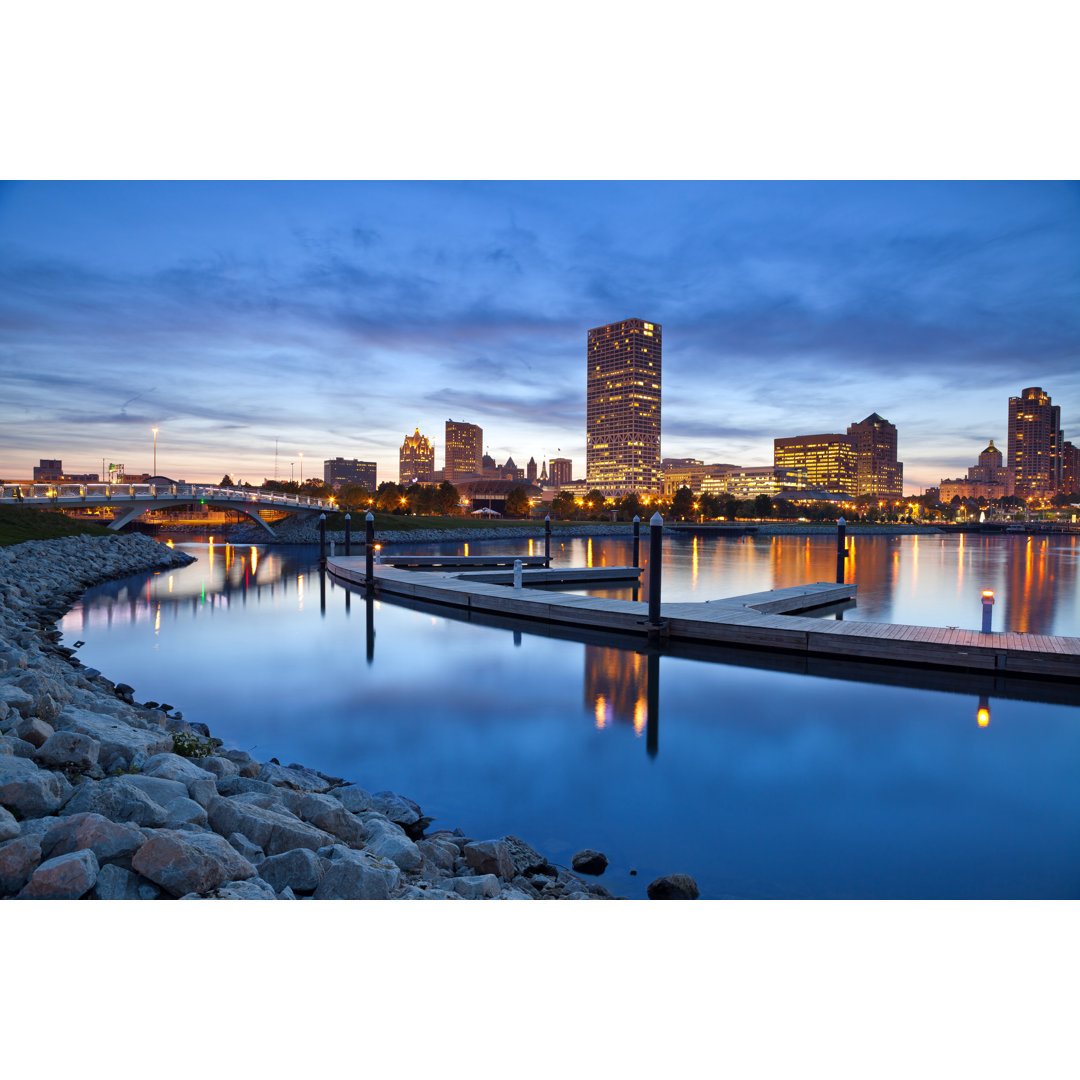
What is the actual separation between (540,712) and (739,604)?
25.0 feet

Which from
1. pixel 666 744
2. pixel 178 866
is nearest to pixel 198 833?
pixel 178 866

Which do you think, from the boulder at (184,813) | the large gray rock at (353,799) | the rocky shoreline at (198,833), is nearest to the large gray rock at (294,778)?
the rocky shoreline at (198,833)

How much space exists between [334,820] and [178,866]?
1.44 metres

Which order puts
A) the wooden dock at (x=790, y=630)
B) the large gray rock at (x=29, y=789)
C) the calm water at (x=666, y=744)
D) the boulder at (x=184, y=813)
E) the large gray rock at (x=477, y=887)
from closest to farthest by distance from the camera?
the large gray rock at (x=29, y=789) → the large gray rock at (x=477, y=887) → the boulder at (x=184, y=813) → the calm water at (x=666, y=744) → the wooden dock at (x=790, y=630)

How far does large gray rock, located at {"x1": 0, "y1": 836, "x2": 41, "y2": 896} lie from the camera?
12.1ft

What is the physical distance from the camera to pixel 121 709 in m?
7.96

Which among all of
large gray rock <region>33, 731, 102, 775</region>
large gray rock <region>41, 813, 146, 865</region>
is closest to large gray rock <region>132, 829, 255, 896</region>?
large gray rock <region>41, 813, 146, 865</region>

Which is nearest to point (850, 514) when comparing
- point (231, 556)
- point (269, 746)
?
point (231, 556)

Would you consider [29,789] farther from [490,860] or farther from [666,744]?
[666,744]

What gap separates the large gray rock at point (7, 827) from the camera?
3924 mm

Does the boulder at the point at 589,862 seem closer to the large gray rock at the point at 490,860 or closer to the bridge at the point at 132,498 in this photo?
the large gray rock at the point at 490,860

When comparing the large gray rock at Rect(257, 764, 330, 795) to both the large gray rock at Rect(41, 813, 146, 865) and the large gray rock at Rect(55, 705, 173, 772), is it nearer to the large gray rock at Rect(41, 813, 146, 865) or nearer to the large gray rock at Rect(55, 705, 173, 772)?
the large gray rock at Rect(55, 705, 173, 772)

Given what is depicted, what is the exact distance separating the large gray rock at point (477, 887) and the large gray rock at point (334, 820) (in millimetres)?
1014

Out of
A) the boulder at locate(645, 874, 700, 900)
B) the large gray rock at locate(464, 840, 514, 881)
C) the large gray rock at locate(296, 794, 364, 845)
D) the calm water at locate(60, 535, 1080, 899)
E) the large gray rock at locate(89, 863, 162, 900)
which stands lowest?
the calm water at locate(60, 535, 1080, 899)
